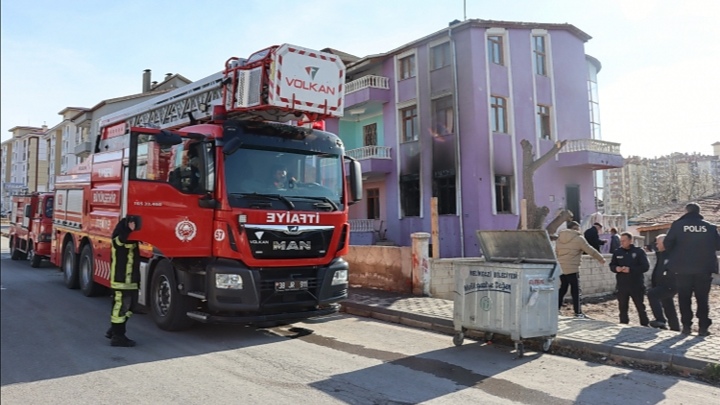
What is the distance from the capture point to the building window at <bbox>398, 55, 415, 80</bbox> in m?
21.9

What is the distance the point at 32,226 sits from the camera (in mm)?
15914

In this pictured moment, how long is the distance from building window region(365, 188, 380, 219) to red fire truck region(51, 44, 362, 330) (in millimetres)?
15620

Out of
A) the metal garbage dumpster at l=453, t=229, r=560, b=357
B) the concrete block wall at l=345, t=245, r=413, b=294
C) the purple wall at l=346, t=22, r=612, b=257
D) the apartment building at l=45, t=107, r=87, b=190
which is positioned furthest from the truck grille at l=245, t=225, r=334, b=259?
the apartment building at l=45, t=107, r=87, b=190

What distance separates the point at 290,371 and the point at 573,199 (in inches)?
767

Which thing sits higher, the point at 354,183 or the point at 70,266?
the point at 354,183

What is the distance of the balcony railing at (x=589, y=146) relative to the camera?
819 inches

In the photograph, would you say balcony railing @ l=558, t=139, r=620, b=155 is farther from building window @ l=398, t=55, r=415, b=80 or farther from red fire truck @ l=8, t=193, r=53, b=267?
red fire truck @ l=8, t=193, r=53, b=267

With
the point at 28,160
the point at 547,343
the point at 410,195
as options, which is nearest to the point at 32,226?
the point at 410,195

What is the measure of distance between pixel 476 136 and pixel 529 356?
13927mm

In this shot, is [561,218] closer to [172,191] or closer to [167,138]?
[172,191]

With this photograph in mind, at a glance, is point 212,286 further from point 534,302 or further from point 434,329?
point 534,302

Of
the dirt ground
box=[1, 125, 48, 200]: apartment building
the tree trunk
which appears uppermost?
box=[1, 125, 48, 200]: apartment building

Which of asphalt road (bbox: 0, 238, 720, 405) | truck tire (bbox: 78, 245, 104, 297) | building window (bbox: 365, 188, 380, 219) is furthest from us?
building window (bbox: 365, 188, 380, 219)

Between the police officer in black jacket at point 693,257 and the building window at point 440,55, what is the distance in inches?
580
